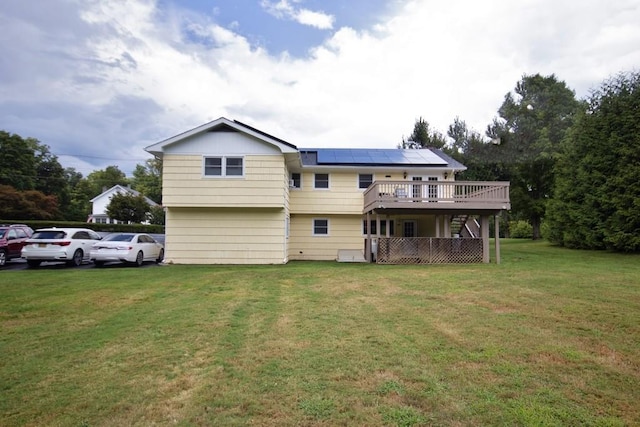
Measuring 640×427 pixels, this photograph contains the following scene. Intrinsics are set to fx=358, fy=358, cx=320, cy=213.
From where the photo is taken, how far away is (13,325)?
6.04 metres

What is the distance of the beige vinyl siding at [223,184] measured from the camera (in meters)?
15.6

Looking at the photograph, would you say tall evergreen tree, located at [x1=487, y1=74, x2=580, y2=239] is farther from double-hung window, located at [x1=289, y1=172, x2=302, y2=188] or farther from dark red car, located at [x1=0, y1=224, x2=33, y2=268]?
dark red car, located at [x1=0, y1=224, x2=33, y2=268]

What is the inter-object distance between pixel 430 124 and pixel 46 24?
119 ft

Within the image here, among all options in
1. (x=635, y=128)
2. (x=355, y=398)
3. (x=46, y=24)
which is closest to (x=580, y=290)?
(x=355, y=398)

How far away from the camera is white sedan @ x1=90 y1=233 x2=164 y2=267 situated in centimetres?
1404

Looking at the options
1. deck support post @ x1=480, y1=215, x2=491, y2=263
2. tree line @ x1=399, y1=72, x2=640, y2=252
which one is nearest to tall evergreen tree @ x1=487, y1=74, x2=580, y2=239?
tree line @ x1=399, y1=72, x2=640, y2=252

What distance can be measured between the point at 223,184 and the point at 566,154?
23.3m

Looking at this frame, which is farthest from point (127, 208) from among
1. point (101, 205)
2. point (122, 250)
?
point (122, 250)

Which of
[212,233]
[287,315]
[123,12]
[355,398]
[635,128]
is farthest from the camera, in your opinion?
[635,128]

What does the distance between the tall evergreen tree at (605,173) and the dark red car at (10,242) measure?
2892cm

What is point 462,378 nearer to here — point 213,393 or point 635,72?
point 213,393

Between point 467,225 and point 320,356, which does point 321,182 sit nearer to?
point 467,225

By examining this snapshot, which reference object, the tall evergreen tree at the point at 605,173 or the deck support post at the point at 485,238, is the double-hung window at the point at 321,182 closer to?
the deck support post at the point at 485,238

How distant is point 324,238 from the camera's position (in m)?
19.7
